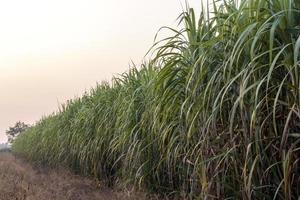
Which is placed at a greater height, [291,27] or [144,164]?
[291,27]

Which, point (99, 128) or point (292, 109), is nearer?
point (292, 109)

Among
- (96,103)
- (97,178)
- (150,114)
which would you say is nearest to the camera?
(150,114)

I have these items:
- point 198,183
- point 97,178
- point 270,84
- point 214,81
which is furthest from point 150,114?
point 97,178

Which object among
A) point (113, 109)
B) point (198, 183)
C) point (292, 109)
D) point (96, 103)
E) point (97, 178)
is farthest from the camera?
point (96, 103)

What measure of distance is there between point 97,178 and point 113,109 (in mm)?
1356

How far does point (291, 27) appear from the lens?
2619mm

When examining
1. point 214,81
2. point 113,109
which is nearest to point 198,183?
point 214,81

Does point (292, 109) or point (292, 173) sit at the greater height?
point (292, 109)

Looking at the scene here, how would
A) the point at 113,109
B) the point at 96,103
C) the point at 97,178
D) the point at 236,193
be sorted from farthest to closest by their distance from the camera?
the point at 96,103
the point at 97,178
the point at 113,109
the point at 236,193

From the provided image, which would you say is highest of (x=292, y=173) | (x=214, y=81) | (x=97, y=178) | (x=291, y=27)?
(x=291, y=27)

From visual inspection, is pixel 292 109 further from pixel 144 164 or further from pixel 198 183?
pixel 144 164

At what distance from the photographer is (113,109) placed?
7.36 m

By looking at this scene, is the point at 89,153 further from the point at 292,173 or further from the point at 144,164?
the point at 292,173

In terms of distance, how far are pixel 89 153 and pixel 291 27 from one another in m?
5.98
